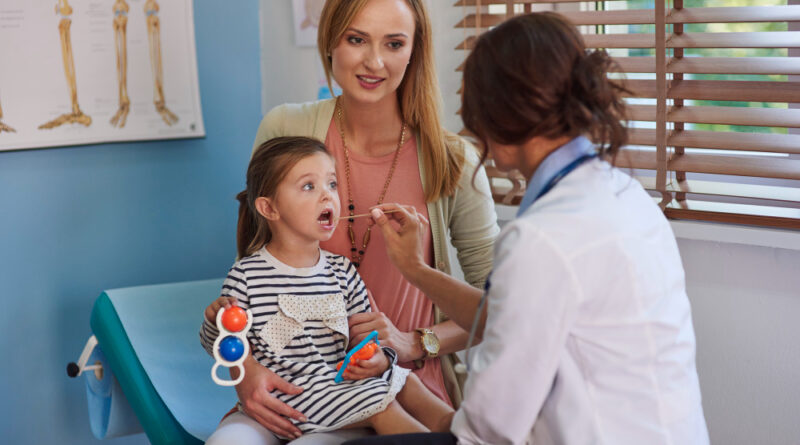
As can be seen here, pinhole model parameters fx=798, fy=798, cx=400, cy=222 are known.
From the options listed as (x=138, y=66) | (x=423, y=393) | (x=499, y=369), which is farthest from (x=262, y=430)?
(x=138, y=66)

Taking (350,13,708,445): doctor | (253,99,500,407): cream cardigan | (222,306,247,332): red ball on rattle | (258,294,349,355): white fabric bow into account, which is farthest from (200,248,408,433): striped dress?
(350,13,708,445): doctor

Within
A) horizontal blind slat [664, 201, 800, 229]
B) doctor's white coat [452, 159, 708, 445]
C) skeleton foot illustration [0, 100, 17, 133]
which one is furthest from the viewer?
skeleton foot illustration [0, 100, 17, 133]

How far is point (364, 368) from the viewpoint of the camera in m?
1.59

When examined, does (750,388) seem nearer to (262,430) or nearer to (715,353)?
(715,353)

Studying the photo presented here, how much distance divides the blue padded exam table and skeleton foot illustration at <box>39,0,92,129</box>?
1.69 ft

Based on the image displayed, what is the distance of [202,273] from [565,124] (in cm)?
174

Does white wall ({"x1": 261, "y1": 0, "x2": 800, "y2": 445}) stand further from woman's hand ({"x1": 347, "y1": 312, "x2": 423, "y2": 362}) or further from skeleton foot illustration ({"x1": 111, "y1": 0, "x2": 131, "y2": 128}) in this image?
skeleton foot illustration ({"x1": 111, "y1": 0, "x2": 131, "y2": 128})

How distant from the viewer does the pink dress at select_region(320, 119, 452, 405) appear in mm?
1854

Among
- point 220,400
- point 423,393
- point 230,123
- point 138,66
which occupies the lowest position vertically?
point 220,400

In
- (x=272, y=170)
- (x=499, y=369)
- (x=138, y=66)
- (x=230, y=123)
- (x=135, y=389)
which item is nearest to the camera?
(x=499, y=369)

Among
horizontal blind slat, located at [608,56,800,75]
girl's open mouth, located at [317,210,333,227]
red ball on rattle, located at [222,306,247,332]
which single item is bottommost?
red ball on rattle, located at [222,306,247,332]

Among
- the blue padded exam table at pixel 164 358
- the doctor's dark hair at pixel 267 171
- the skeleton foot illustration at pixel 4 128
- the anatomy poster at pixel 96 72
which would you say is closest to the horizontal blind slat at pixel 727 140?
the doctor's dark hair at pixel 267 171

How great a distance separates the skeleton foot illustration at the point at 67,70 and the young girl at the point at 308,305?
0.80 meters

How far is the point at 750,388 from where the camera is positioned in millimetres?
1939
